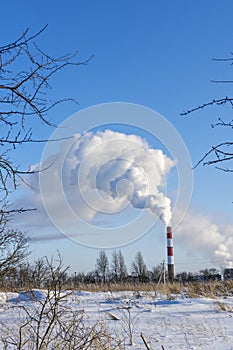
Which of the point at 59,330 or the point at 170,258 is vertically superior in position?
the point at 170,258

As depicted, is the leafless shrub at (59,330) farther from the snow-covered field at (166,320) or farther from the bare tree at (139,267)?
the bare tree at (139,267)

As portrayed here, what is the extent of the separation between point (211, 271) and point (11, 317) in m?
56.6

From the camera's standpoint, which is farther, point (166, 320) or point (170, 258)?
point (170, 258)

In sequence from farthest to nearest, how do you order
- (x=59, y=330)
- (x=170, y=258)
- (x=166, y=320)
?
(x=170, y=258), (x=166, y=320), (x=59, y=330)

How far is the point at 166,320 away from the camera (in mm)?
9906

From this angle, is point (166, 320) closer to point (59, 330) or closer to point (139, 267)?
point (59, 330)

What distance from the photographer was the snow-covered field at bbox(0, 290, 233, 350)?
23.4ft

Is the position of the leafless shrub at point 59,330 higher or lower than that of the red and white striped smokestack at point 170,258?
lower

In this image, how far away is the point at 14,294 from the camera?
16562 mm

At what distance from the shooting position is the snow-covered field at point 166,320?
714cm

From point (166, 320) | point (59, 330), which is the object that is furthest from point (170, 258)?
point (59, 330)

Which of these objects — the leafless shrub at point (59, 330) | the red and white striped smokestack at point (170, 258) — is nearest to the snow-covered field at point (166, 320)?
the leafless shrub at point (59, 330)

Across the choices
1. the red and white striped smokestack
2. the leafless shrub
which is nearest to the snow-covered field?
the leafless shrub

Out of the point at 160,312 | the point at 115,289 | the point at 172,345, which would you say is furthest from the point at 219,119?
the point at 115,289
